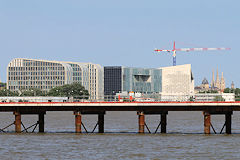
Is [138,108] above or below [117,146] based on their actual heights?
above

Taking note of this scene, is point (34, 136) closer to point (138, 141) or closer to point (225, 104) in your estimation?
point (138, 141)

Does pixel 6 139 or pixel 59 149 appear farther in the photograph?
pixel 6 139

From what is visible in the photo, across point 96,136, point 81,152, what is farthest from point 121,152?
point 96,136

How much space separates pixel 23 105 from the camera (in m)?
98.5

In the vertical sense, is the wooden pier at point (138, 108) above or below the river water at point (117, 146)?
above

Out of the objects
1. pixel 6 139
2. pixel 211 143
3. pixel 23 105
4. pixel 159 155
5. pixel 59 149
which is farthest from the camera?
pixel 23 105

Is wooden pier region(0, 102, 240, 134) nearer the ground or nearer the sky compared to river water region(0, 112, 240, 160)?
nearer the sky

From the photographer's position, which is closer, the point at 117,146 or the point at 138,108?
the point at 117,146

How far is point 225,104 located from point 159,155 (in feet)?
89.1

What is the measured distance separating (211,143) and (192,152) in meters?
9.89

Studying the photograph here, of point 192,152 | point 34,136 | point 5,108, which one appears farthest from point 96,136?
point 192,152

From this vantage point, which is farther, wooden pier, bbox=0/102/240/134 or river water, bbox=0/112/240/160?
wooden pier, bbox=0/102/240/134

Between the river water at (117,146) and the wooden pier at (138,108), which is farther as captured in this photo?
the wooden pier at (138,108)

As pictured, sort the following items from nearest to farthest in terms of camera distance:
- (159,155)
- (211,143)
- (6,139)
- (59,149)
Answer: (159,155), (59,149), (211,143), (6,139)
